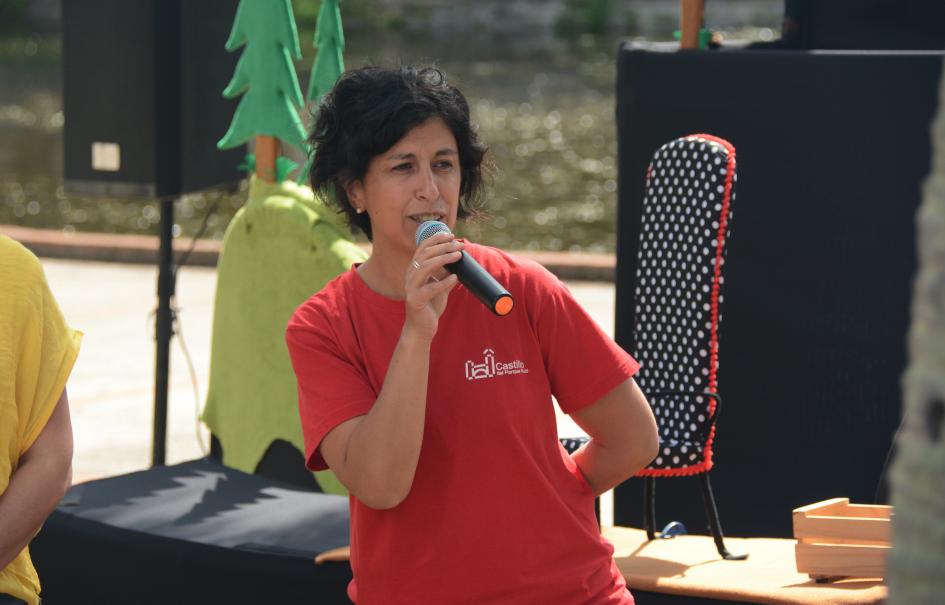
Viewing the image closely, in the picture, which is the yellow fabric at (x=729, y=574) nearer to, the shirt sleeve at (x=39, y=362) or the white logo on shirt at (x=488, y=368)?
the white logo on shirt at (x=488, y=368)

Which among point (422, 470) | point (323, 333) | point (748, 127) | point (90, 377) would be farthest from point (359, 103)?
point (90, 377)

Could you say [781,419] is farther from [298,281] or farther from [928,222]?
[928,222]

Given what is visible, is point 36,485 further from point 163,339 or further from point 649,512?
point 163,339

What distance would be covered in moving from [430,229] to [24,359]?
0.73 meters

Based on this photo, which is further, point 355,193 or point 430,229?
point 355,193

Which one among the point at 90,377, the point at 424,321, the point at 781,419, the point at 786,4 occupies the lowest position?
the point at 90,377

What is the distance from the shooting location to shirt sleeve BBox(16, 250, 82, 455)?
94.2 inches

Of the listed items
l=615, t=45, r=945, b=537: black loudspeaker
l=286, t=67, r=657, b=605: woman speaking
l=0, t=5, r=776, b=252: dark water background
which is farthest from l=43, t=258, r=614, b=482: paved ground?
l=286, t=67, r=657, b=605: woman speaking

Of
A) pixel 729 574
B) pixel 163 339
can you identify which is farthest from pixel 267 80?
pixel 729 574

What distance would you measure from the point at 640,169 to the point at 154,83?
5.57 feet

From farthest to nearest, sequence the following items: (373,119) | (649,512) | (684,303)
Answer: (684,303), (649,512), (373,119)

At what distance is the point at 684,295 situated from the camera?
3.71 meters

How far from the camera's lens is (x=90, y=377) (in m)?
7.57

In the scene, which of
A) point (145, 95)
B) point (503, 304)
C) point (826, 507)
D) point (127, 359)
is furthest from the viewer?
point (127, 359)
